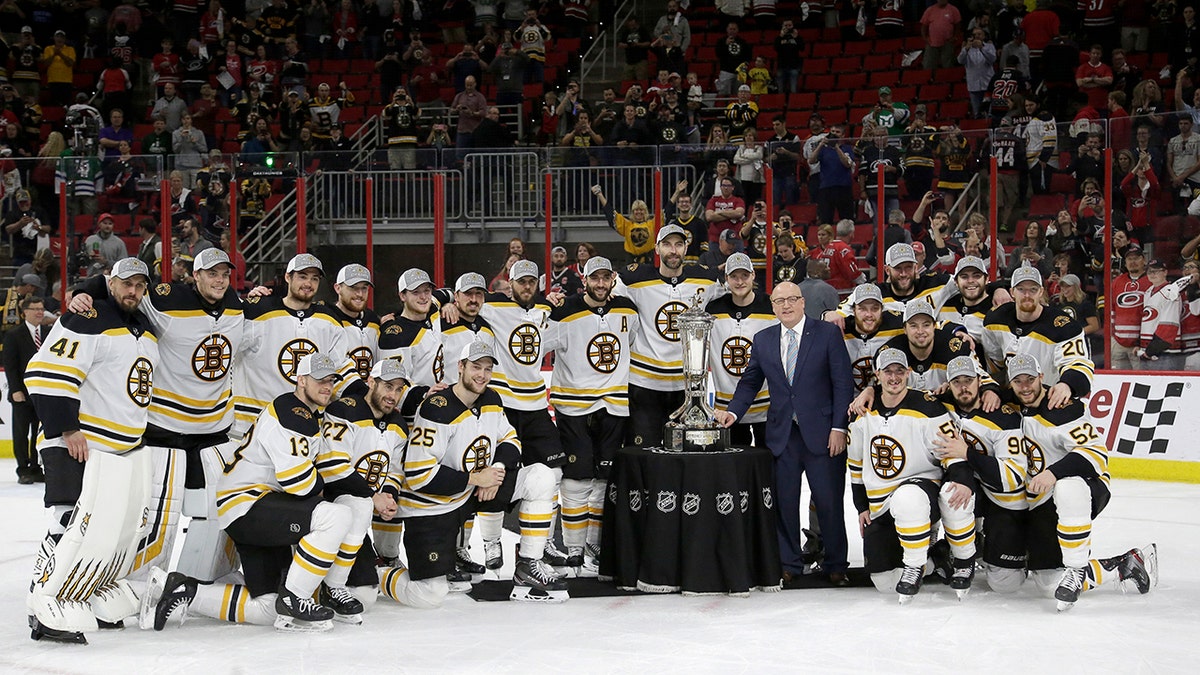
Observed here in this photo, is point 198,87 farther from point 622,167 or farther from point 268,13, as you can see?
point 622,167

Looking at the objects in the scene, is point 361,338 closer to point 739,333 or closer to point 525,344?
point 525,344

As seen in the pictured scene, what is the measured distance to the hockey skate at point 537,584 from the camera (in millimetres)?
6137

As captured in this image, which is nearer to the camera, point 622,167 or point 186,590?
point 186,590

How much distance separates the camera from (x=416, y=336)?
668 cm

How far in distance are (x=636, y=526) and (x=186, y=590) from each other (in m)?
2.02

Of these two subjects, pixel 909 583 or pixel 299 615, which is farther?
pixel 909 583

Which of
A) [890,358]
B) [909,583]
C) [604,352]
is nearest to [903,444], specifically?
[890,358]

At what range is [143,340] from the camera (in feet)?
18.6

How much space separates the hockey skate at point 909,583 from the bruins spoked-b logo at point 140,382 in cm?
338

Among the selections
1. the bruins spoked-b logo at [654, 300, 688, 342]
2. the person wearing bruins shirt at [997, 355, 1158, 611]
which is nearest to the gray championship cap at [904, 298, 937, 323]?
the person wearing bruins shirt at [997, 355, 1158, 611]

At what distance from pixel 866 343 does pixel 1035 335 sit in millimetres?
808

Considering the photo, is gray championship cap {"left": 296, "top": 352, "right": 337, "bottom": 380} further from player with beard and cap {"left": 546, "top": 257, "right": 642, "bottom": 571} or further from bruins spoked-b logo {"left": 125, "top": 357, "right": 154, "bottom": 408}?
player with beard and cap {"left": 546, "top": 257, "right": 642, "bottom": 571}

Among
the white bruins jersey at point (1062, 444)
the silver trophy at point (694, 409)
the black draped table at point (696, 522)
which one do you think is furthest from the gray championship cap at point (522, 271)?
the white bruins jersey at point (1062, 444)

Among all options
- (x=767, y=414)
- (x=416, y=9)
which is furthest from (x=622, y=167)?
(x=416, y=9)
